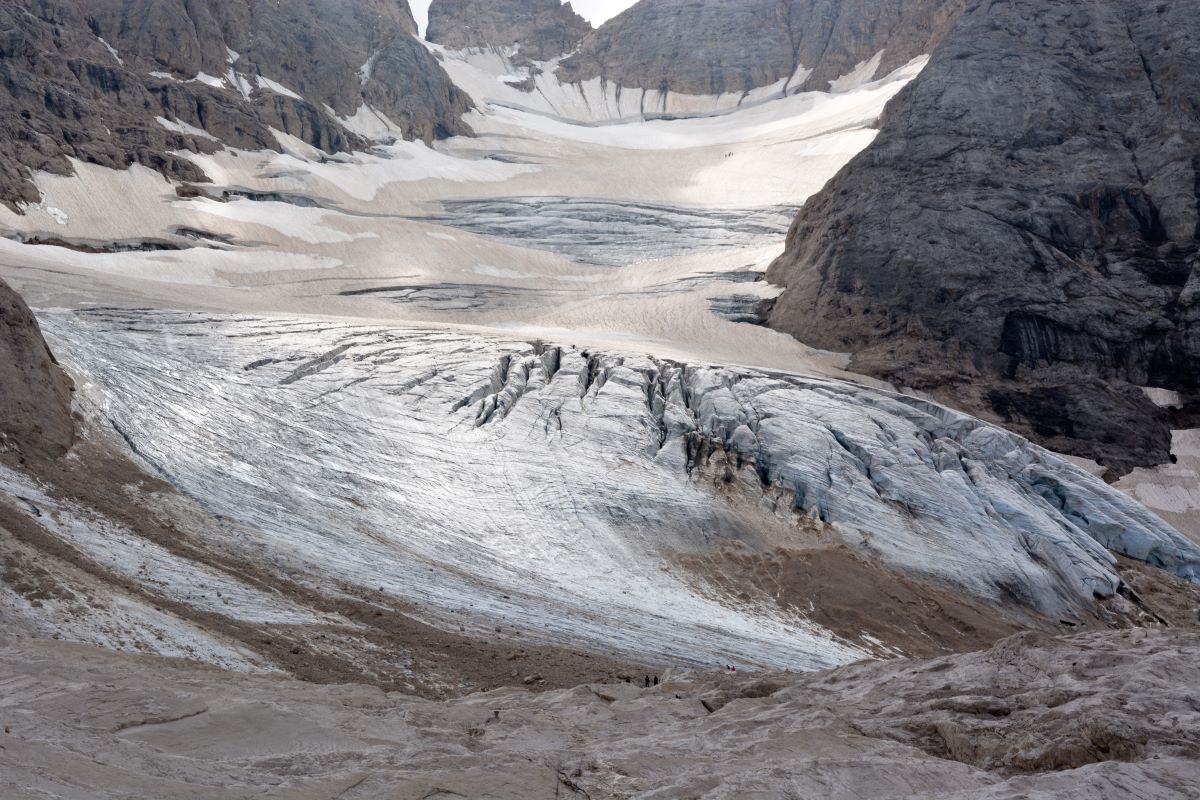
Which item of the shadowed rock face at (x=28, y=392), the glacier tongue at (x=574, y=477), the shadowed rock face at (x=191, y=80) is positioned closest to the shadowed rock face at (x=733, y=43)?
the shadowed rock face at (x=191, y=80)

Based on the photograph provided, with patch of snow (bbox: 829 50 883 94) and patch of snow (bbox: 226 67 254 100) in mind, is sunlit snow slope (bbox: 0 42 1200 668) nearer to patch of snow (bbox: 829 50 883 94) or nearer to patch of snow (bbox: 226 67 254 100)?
patch of snow (bbox: 226 67 254 100)

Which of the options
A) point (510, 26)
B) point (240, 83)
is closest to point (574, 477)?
point (240, 83)

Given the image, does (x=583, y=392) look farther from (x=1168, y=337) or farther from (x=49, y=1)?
(x=49, y=1)

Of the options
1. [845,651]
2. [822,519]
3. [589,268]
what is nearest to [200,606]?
[845,651]

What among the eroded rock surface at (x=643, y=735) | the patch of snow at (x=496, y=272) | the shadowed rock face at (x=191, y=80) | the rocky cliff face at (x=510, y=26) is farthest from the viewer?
the rocky cliff face at (x=510, y=26)

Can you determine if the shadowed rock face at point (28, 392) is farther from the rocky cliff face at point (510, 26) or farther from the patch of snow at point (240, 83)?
the rocky cliff face at point (510, 26)

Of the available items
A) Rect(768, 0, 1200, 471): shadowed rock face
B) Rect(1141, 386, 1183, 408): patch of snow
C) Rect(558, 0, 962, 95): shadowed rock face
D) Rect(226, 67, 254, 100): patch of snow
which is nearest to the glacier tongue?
A: Rect(768, 0, 1200, 471): shadowed rock face

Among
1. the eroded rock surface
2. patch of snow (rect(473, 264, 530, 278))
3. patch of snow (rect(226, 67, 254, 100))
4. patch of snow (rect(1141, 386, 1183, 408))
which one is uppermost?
patch of snow (rect(226, 67, 254, 100))
